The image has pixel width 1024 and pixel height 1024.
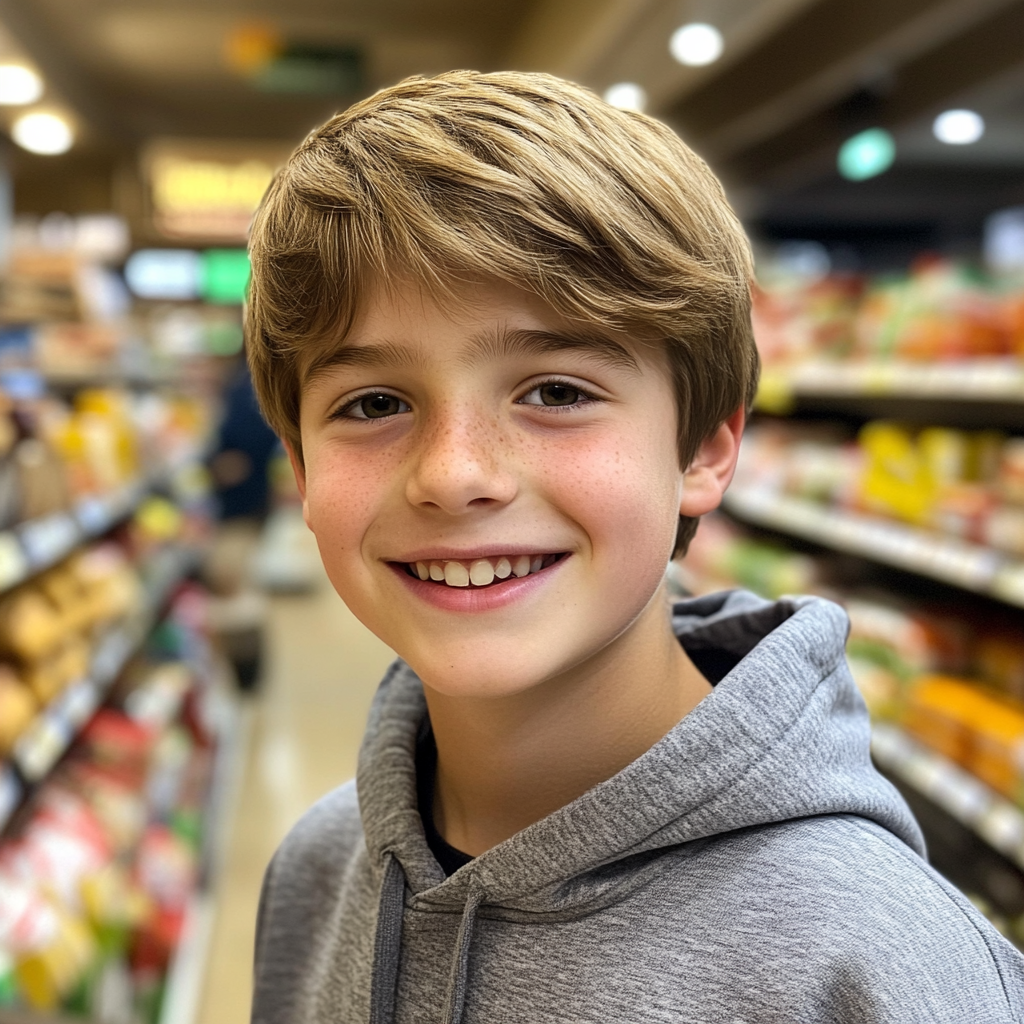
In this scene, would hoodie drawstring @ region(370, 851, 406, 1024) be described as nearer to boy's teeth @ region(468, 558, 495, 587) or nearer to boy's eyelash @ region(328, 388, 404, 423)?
boy's teeth @ region(468, 558, 495, 587)

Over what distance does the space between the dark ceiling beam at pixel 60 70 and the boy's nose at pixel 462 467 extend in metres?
4.85

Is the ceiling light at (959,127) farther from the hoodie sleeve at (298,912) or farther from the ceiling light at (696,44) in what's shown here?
the hoodie sleeve at (298,912)

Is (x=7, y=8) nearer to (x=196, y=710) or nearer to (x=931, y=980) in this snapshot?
(x=196, y=710)

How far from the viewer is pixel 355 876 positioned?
3.29 ft

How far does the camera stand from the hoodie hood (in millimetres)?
757

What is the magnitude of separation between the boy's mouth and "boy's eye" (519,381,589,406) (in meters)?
0.12

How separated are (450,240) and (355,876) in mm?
594

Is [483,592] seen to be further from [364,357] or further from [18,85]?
[18,85]

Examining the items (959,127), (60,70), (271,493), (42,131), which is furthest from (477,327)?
(42,131)

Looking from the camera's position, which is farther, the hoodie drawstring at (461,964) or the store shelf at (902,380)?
the store shelf at (902,380)

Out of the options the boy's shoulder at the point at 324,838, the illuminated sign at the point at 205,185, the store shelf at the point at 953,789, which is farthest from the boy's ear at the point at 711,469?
the illuminated sign at the point at 205,185

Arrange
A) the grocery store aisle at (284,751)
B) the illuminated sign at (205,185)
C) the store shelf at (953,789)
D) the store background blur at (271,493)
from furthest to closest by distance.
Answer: the illuminated sign at (205,185) → the grocery store aisle at (284,751) → the store background blur at (271,493) → the store shelf at (953,789)

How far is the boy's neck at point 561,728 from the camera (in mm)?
860

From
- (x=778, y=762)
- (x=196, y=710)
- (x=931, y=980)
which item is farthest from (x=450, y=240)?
(x=196, y=710)
